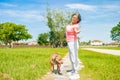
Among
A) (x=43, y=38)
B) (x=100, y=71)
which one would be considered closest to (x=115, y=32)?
(x=43, y=38)

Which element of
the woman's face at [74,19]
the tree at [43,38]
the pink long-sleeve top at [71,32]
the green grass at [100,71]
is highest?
the woman's face at [74,19]

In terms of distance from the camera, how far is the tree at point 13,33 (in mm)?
131125

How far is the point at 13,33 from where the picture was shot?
13162 cm

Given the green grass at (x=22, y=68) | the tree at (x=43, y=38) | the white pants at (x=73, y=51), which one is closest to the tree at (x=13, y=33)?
the tree at (x=43, y=38)

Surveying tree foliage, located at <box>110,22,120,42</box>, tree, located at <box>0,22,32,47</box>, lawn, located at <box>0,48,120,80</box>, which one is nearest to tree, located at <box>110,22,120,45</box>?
tree foliage, located at <box>110,22,120,42</box>

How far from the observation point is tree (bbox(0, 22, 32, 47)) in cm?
13112

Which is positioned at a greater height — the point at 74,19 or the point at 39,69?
the point at 74,19

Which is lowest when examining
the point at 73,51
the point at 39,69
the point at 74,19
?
the point at 39,69

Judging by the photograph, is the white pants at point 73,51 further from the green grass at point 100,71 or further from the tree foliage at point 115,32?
the tree foliage at point 115,32

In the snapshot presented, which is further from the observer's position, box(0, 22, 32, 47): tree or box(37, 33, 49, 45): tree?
box(37, 33, 49, 45): tree

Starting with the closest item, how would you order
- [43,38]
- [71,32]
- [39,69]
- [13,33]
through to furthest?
1. [71,32]
2. [39,69]
3. [13,33]
4. [43,38]

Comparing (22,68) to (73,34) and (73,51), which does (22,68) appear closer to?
(73,51)

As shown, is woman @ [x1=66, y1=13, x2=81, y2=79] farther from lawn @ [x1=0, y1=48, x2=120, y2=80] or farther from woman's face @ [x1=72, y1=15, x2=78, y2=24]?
lawn @ [x1=0, y1=48, x2=120, y2=80]

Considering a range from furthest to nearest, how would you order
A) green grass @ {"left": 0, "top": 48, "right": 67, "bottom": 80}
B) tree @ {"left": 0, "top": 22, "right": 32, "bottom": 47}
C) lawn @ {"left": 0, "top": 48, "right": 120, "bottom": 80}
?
tree @ {"left": 0, "top": 22, "right": 32, "bottom": 47}, lawn @ {"left": 0, "top": 48, "right": 120, "bottom": 80}, green grass @ {"left": 0, "top": 48, "right": 67, "bottom": 80}
